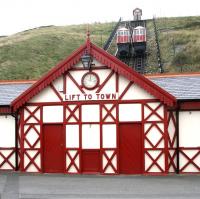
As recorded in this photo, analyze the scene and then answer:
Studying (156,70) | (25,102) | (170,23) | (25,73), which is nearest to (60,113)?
(25,102)

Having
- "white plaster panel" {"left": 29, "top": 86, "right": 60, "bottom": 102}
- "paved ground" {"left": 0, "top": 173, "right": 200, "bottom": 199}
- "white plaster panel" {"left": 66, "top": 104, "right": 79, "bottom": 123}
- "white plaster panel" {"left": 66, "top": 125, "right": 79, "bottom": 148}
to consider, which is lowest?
"paved ground" {"left": 0, "top": 173, "right": 200, "bottom": 199}

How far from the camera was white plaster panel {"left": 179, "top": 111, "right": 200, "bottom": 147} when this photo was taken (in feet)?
57.7

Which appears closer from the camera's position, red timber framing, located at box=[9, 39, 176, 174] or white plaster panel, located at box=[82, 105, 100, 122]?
red timber framing, located at box=[9, 39, 176, 174]

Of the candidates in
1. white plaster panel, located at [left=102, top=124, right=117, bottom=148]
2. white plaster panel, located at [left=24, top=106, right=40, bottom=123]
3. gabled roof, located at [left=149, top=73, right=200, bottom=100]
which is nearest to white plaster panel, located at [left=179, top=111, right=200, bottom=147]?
gabled roof, located at [left=149, top=73, right=200, bottom=100]

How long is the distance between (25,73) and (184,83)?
130 feet

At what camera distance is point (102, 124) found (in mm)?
17766

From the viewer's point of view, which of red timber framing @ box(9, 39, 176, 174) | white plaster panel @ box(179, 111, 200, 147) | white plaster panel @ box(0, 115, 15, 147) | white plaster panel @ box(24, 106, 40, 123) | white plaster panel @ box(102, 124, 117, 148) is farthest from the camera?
white plaster panel @ box(0, 115, 15, 147)

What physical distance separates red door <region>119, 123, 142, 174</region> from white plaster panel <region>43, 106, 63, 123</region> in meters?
2.79

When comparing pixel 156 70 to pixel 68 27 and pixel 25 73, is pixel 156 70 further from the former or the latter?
pixel 68 27

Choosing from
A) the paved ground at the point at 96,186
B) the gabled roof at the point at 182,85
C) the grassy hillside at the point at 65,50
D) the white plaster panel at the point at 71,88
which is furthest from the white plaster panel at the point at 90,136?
the grassy hillside at the point at 65,50

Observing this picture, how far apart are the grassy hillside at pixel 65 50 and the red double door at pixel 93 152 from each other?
28.5 m

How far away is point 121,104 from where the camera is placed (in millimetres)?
17641

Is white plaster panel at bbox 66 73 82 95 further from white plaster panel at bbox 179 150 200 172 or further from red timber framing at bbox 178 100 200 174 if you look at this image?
white plaster panel at bbox 179 150 200 172

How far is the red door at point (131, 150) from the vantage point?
17.5 metres
